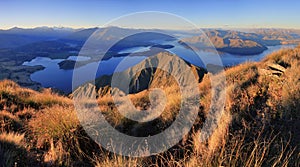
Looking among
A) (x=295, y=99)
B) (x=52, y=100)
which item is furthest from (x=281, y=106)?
(x=52, y=100)

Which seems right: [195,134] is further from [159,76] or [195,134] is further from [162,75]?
[159,76]

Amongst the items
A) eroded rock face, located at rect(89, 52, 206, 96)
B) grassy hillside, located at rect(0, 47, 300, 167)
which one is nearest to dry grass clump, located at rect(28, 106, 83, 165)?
grassy hillside, located at rect(0, 47, 300, 167)

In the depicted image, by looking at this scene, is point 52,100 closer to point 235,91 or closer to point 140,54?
point 235,91

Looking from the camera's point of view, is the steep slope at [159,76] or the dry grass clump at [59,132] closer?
the dry grass clump at [59,132]

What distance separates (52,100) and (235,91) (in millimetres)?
6548

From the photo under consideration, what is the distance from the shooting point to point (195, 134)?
536 cm

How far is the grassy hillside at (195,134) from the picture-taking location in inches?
160

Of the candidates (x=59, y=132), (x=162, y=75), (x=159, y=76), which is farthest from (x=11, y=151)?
(x=159, y=76)

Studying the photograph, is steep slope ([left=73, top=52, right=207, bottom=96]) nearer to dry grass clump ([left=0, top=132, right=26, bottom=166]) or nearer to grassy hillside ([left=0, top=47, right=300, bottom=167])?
grassy hillside ([left=0, top=47, right=300, bottom=167])

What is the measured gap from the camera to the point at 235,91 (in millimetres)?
8133

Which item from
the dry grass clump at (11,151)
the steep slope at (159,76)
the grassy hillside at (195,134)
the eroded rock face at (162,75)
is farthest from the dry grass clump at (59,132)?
the eroded rock face at (162,75)

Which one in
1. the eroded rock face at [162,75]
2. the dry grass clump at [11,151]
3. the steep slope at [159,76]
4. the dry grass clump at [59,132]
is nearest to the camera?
the dry grass clump at [11,151]

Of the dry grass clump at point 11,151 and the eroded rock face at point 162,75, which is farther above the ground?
the dry grass clump at point 11,151

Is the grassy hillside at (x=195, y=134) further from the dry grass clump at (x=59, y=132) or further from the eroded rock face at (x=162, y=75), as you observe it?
the eroded rock face at (x=162, y=75)
